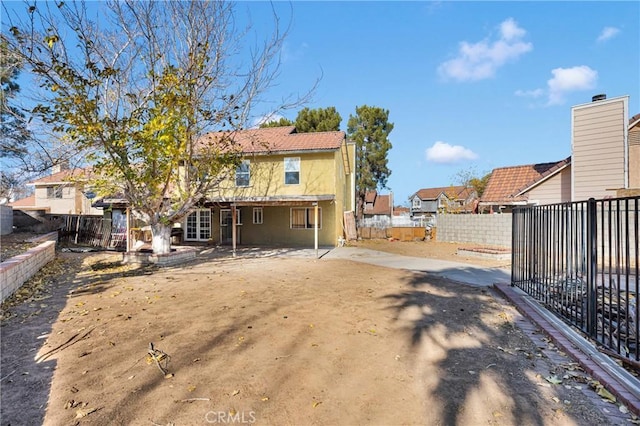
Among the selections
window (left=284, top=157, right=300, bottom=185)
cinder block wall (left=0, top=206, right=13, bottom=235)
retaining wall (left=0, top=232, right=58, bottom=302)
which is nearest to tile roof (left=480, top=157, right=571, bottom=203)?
window (left=284, top=157, right=300, bottom=185)

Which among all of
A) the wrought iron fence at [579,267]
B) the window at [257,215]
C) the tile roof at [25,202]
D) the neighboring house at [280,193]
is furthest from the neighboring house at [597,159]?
the tile roof at [25,202]

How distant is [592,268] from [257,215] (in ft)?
51.2

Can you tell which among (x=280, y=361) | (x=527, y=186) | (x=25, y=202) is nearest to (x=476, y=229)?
(x=527, y=186)

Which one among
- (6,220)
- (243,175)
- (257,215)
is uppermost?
(243,175)

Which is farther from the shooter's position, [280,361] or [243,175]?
[243,175]

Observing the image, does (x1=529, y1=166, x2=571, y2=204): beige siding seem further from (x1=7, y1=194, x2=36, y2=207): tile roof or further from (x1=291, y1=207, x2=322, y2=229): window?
(x1=7, y1=194, x2=36, y2=207): tile roof

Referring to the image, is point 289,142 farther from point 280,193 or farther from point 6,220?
point 6,220

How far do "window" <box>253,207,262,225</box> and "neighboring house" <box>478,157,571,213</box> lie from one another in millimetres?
12613

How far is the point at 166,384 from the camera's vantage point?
328 centimetres

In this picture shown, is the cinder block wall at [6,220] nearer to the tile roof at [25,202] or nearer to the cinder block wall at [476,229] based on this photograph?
the tile roof at [25,202]

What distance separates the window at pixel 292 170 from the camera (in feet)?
55.8

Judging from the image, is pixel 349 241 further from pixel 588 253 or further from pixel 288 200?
pixel 588 253

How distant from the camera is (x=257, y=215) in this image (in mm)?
18391

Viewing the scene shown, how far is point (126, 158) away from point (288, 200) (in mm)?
6454
